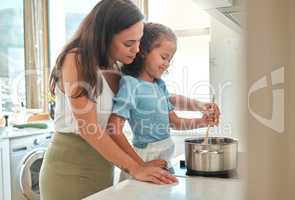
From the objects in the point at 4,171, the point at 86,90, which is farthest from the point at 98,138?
the point at 4,171

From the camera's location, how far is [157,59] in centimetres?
126

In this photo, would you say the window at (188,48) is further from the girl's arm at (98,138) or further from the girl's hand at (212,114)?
the girl's arm at (98,138)

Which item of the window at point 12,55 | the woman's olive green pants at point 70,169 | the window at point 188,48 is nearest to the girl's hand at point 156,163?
the woman's olive green pants at point 70,169

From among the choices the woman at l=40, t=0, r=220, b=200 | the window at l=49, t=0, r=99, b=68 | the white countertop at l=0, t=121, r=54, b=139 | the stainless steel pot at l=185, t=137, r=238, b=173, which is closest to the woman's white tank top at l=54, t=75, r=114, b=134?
the woman at l=40, t=0, r=220, b=200

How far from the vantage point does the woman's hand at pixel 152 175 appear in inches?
38.4

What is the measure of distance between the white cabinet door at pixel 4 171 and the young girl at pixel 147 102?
147 cm

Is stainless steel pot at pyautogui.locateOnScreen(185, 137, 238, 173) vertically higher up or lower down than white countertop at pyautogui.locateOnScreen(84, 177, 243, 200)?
higher up

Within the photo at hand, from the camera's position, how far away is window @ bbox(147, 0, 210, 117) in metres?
2.71

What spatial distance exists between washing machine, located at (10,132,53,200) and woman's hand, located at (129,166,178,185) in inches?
66.9

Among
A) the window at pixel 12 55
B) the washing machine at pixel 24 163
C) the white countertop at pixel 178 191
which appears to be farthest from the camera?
the window at pixel 12 55

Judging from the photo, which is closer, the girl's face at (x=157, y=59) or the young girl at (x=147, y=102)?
the young girl at (x=147, y=102)

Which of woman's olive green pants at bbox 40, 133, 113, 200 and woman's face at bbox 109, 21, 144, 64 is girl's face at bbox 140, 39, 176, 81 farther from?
woman's olive green pants at bbox 40, 133, 113, 200

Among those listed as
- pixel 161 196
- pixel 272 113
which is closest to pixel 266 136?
pixel 272 113

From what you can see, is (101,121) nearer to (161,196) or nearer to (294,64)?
(161,196)
